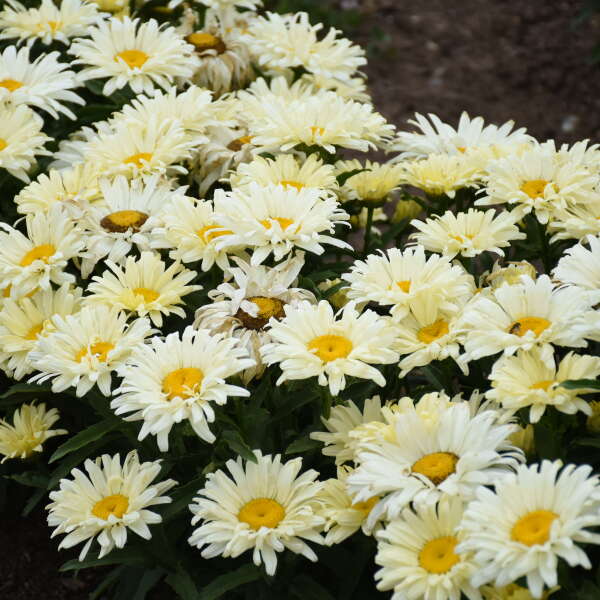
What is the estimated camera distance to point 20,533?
3.17 metres

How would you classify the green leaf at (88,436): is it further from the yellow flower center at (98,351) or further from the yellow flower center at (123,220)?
the yellow flower center at (123,220)

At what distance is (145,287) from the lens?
8.26 ft

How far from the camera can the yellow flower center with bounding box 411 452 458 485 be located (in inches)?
77.4

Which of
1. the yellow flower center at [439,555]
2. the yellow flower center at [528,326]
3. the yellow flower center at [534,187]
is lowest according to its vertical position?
the yellow flower center at [439,555]

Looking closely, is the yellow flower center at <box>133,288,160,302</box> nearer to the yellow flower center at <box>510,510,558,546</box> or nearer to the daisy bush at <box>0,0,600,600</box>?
the daisy bush at <box>0,0,600,600</box>

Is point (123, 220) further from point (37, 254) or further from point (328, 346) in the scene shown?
point (328, 346)

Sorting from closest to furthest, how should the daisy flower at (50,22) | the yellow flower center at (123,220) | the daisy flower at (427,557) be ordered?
the daisy flower at (427,557), the yellow flower center at (123,220), the daisy flower at (50,22)

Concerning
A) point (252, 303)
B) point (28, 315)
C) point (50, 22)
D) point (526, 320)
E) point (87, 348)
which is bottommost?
point (28, 315)

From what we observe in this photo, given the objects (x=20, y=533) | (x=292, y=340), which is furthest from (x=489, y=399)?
(x=20, y=533)

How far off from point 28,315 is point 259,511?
89 centimetres

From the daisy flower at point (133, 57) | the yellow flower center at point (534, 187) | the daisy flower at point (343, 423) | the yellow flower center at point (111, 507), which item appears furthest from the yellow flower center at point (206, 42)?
the yellow flower center at point (111, 507)

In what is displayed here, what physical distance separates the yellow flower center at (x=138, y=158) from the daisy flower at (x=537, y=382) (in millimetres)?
1255

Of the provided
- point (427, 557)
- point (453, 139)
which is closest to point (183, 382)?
point (427, 557)

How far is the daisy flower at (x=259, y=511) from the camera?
6.68 ft
